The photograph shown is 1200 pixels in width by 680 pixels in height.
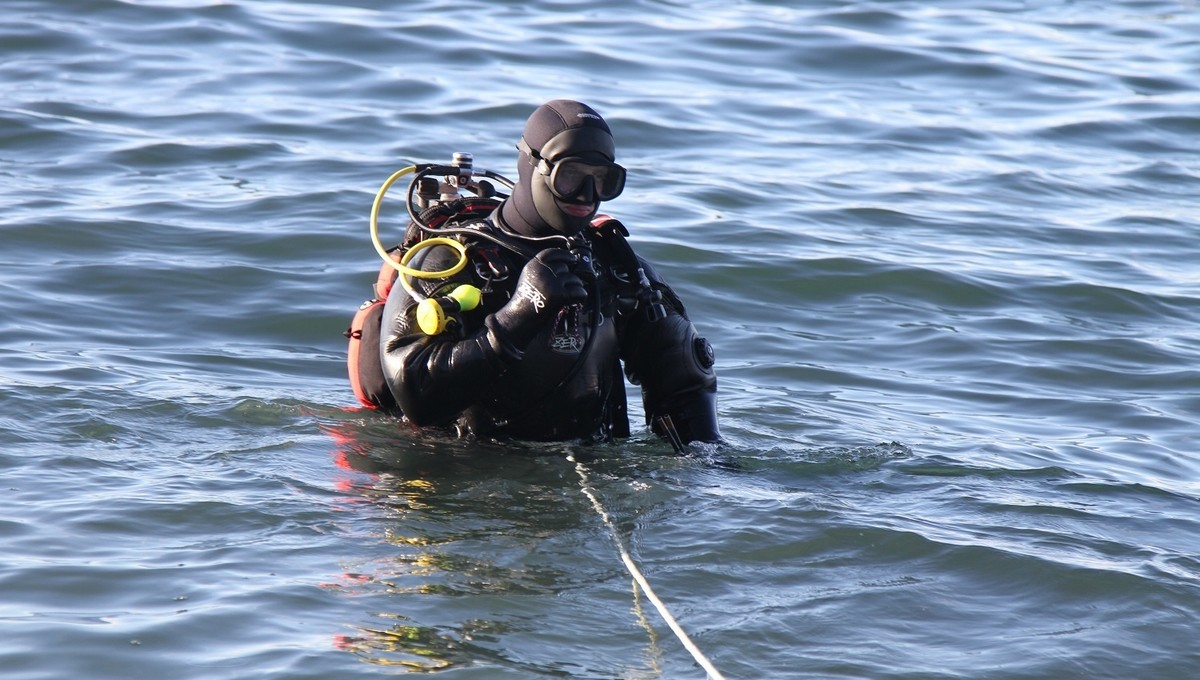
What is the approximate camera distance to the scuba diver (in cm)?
464

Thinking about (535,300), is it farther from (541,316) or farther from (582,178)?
(582,178)

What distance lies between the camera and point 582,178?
188 inches

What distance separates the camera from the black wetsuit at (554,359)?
4.73 meters

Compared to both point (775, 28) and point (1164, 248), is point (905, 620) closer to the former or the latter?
point (1164, 248)

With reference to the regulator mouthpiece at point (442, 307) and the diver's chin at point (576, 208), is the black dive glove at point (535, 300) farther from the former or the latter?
the diver's chin at point (576, 208)

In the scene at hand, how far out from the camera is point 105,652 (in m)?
3.67

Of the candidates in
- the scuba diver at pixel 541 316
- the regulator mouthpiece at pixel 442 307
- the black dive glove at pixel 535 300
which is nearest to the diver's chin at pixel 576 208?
the scuba diver at pixel 541 316

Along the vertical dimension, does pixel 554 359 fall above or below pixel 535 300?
below

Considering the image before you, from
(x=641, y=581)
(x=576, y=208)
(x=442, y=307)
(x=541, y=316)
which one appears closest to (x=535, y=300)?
(x=541, y=316)

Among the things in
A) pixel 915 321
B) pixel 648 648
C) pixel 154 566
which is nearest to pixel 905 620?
pixel 648 648

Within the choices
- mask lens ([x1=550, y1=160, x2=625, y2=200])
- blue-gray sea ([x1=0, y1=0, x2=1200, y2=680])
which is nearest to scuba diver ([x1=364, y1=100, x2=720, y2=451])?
mask lens ([x1=550, y1=160, x2=625, y2=200])

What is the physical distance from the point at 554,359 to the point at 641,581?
1017mm

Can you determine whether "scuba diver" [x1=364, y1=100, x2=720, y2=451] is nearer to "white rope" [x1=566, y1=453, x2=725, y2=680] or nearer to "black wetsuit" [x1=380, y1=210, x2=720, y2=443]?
"black wetsuit" [x1=380, y1=210, x2=720, y2=443]

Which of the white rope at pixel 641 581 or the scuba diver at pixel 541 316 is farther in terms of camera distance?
the scuba diver at pixel 541 316
